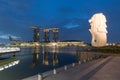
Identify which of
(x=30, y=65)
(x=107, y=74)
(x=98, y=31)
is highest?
(x=98, y=31)

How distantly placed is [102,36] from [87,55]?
61.2 feet

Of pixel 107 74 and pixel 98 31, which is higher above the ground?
pixel 98 31

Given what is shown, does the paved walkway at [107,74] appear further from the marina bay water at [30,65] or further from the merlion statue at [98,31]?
the merlion statue at [98,31]

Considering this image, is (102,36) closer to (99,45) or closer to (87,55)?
(99,45)

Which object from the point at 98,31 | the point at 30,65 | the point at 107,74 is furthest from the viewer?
the point at 98,31

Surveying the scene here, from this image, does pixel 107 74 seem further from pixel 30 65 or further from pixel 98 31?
pixel 98 31

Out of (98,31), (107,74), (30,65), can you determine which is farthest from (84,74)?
(98,31)

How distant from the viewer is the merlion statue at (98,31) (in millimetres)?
74519

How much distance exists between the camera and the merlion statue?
7452cm

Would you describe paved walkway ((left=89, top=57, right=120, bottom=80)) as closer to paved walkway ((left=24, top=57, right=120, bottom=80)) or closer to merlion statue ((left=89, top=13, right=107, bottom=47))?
paved walkway ((left=24, top=57, right=120, bottom=80))

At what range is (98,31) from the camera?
75.4 m

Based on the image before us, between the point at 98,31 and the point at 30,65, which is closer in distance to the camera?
the point at 30,65

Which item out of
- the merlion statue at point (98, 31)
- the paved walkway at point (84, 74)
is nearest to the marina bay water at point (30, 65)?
the merlion statue at point (98, 31)

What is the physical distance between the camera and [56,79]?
1814 cm
